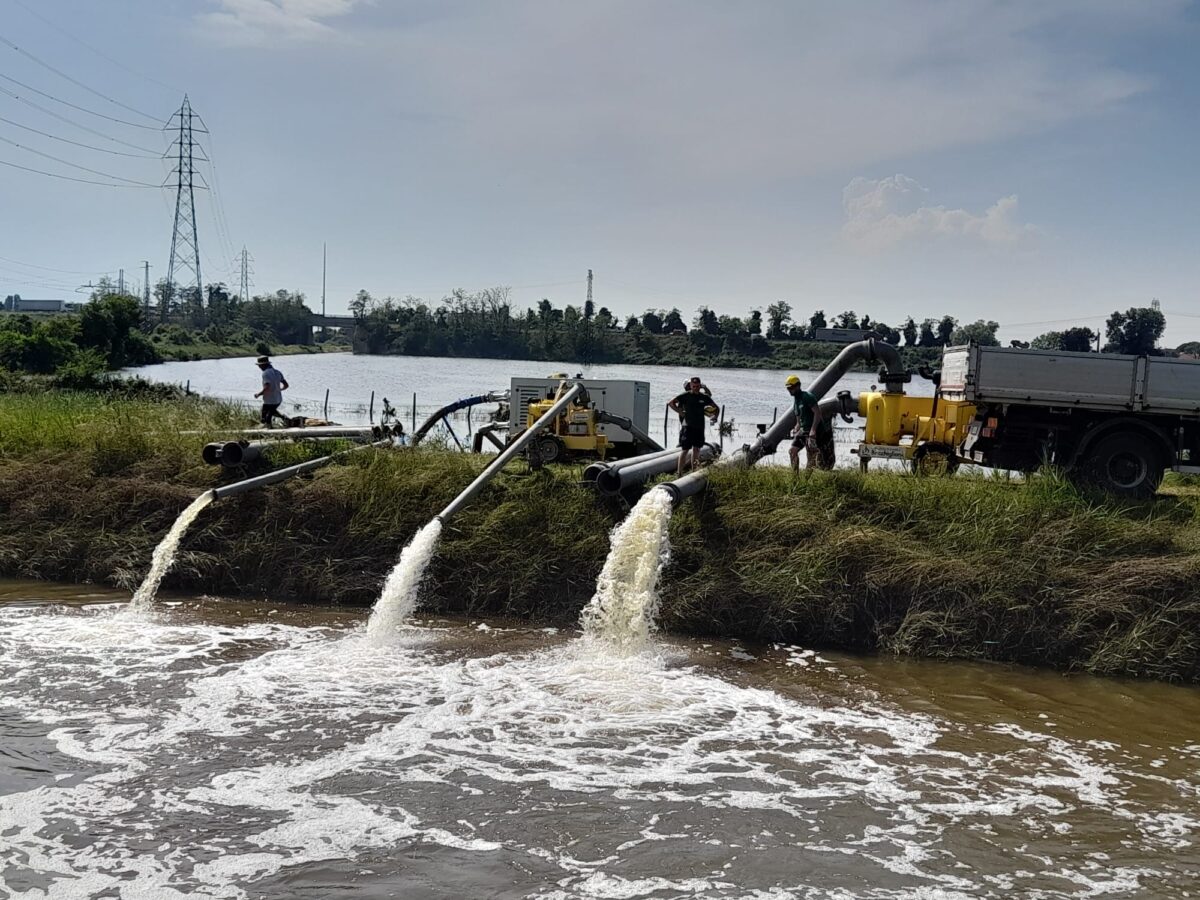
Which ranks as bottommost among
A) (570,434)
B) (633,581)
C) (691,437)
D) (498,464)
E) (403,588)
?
(403,588)

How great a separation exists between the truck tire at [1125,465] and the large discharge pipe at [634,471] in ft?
18.4

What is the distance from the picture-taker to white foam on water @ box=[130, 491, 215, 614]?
41.6 feet

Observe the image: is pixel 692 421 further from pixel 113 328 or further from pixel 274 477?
pixel 113 328

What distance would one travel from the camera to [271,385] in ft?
61.5

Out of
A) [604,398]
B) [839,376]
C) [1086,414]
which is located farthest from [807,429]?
[604,398]

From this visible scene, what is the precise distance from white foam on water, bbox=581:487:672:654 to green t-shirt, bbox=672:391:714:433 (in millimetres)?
2455

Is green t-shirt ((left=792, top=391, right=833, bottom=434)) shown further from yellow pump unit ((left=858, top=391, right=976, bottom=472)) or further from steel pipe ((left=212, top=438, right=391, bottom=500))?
steel pipe ((left=212, top=438, right=391, bottom=500))

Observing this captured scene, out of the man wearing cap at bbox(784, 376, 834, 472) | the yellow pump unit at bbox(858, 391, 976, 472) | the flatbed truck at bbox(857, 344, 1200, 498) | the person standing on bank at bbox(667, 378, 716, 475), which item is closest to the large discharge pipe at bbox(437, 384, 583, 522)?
the person standing on bank at bbox(667, 378, 716, 475)

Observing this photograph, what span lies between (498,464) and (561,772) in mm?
6324

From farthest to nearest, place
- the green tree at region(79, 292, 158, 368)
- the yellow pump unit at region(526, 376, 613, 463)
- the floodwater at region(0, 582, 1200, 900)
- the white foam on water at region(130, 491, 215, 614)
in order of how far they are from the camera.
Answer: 1. the green tree at region(79, 292, 158, 368)
2. the yellow pump unit at region(526, 376, 613, 463)
3. the white foam on water at region(130, 491, 215, 614)
4. the floodwater at region(0, 582, 1200, 900)

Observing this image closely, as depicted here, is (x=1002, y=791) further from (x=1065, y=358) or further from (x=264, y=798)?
(x=1065, y=358)

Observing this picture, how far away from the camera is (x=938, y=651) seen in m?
11.7

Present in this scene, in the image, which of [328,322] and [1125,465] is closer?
[1125,465]

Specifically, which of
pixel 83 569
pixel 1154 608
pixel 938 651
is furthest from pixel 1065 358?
pixel 83 569
